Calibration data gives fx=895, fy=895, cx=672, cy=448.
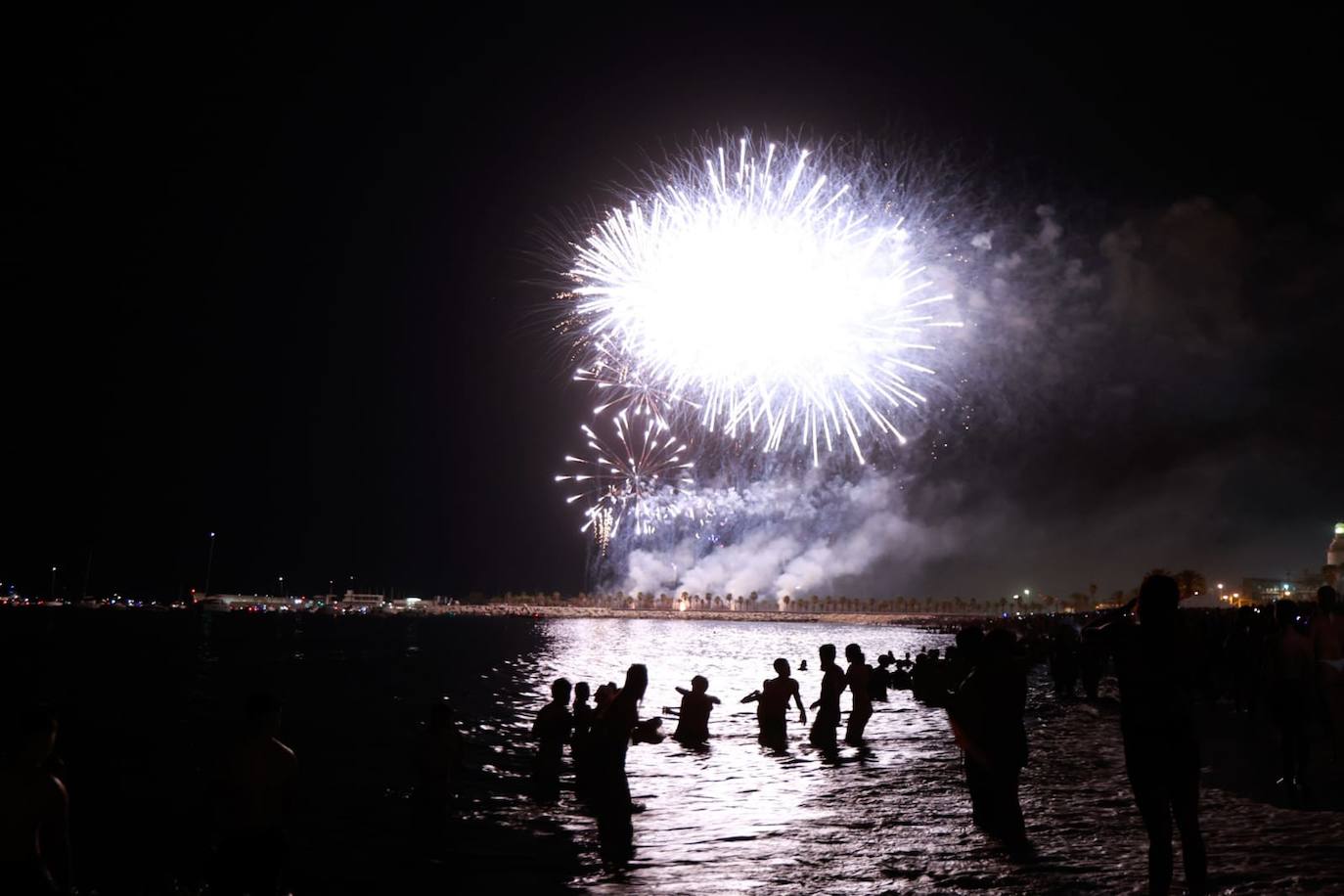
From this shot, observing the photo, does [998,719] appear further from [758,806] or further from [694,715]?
[694,715]

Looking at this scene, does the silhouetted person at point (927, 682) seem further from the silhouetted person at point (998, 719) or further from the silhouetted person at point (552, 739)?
the silhouetted person at point (998, 719)

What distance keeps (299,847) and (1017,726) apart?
8.71 metres

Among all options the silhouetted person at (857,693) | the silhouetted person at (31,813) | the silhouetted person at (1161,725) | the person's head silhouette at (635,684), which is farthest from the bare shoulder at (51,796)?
the silhouetted person at (857,693)

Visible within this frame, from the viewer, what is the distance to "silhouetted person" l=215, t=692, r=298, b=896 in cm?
572

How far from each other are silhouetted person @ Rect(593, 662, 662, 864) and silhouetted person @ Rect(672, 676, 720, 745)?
786cm

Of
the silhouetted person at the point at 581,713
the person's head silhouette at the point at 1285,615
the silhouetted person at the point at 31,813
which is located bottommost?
the silhouetted person at the point at 581,713

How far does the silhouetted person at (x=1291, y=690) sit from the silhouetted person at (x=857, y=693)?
6.33 metres

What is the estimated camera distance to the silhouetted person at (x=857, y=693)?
604 inches

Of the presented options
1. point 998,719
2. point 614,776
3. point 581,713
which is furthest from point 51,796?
point 581,713

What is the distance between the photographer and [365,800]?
46.5 ft

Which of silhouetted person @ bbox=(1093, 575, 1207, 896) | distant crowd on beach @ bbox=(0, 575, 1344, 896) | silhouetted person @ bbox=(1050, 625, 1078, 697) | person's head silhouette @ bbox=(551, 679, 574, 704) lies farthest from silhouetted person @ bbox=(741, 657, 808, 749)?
silhouetted person @ bbox=(1050, 625, 1078, 697)

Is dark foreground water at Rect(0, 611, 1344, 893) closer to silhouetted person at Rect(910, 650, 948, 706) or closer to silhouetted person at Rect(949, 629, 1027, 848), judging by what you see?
silhouetted person at Rect(949, 629, 1027, 848)

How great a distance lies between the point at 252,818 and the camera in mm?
5750

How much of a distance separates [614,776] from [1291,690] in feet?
24.3
